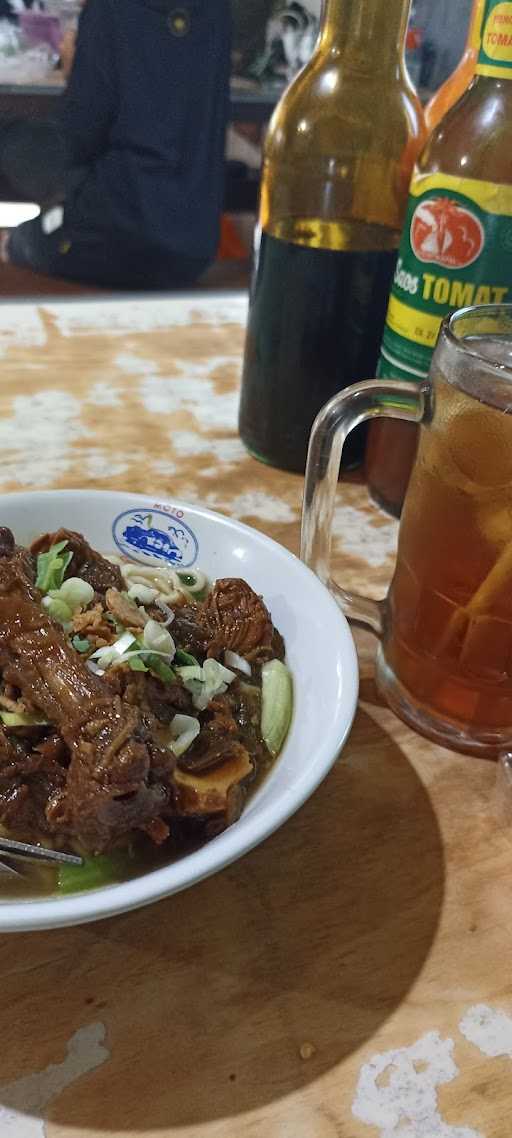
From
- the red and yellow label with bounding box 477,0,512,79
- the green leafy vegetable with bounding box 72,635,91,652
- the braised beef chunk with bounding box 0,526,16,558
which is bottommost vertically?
the green leafy vegetable with bounding box 72,635,91,652

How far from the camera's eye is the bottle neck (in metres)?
0.99

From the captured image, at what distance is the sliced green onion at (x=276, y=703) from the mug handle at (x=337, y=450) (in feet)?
0.36

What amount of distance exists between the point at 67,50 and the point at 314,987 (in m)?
2.80

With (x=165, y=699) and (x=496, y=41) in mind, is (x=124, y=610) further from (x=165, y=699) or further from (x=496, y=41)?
(x=496, y=41)

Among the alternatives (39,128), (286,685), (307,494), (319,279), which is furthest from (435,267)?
(39,128)

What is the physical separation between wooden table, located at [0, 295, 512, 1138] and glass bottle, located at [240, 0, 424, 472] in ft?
1.52

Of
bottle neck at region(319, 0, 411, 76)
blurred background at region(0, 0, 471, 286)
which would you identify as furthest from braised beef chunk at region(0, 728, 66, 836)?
blurred background at region(0, 0, 471, 286)

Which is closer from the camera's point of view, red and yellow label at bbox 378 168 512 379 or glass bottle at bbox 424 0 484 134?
red and yellow label at bbox 378 168 512 379

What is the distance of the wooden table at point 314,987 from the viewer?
51 cm

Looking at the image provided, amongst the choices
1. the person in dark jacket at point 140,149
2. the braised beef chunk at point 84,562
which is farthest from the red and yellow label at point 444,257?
the person in dark jacket at point 140,149

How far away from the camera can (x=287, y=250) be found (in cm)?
105

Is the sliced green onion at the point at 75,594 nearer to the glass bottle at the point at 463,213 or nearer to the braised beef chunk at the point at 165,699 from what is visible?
the braised beef chunk at the point at 165,699

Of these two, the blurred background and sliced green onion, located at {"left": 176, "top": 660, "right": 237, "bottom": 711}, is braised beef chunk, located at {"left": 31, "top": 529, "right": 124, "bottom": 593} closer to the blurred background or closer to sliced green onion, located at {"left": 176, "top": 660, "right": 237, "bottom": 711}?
sliced green onion, located at {"left": 176, "top": 660, "right": 237, "bottom": 711}

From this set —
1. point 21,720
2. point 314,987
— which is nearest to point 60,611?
point 21,720
